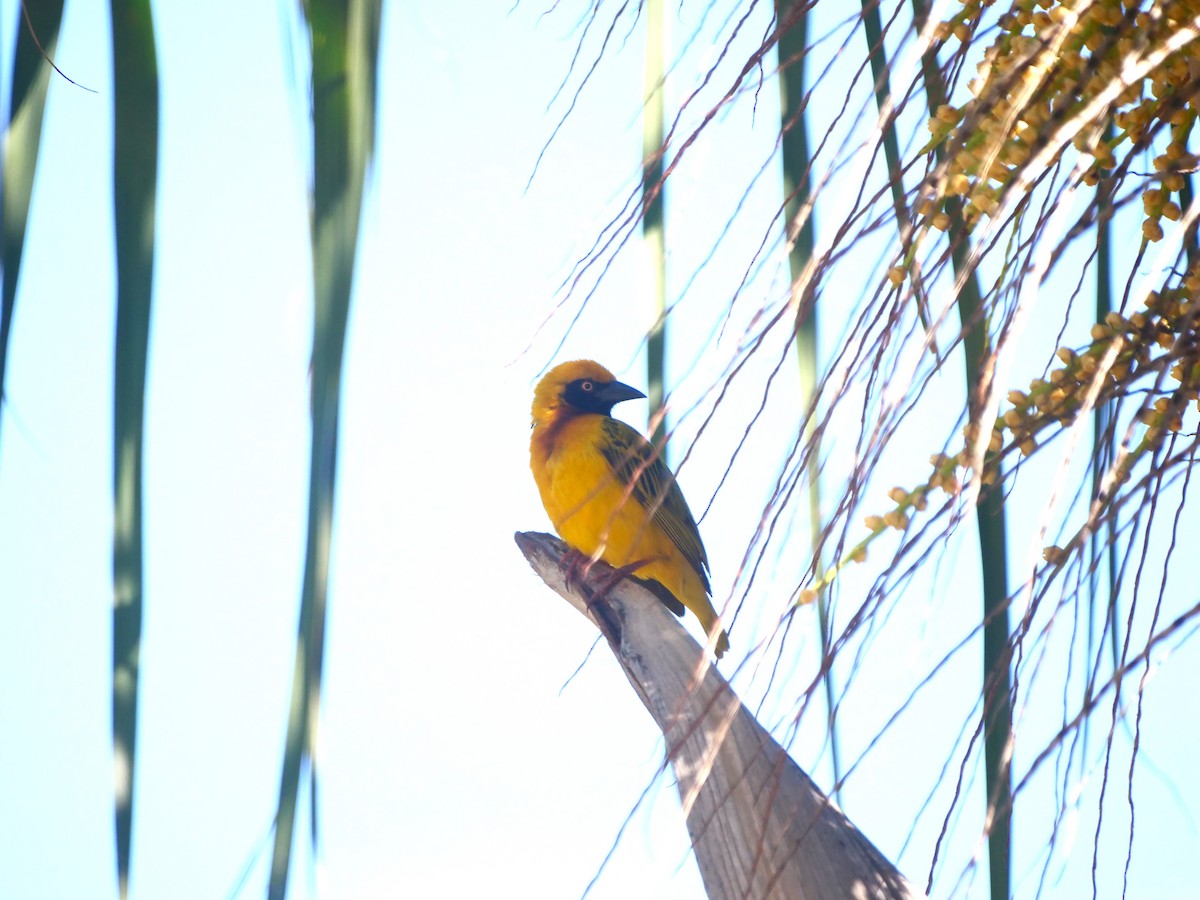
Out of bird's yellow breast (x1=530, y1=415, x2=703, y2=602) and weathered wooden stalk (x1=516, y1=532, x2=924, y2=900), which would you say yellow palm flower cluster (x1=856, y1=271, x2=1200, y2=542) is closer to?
weathered wooden stalk (x1=516, y1=532, x2=924, y2=900)

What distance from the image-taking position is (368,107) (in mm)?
667

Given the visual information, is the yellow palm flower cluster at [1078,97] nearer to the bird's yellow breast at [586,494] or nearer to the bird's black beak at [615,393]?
the bird's yellow breast at [586,494]

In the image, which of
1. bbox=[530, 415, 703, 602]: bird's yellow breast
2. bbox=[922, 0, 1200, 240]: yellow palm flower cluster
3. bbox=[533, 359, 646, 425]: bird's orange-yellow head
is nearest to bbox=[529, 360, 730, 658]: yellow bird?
bbox=[530, 415, 703, 602]: bird's yellow breast

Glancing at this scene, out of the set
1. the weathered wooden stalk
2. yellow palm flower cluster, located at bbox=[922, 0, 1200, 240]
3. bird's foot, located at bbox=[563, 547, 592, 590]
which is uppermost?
bird's foot, located at bbox=[563, 547, 592, 590]

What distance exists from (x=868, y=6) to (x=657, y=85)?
0.87 feet

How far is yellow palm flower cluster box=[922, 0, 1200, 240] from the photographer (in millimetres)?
719

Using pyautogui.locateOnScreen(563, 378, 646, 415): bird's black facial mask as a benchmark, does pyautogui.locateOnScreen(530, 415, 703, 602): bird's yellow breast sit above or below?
below

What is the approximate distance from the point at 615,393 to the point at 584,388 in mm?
122

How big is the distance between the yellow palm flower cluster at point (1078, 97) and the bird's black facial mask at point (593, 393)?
3528 millimetres

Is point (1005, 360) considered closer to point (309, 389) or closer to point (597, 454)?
point (309, 389)

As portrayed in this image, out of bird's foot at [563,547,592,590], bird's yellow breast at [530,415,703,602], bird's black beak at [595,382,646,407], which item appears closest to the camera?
bird's foot at [563,547,592,590]

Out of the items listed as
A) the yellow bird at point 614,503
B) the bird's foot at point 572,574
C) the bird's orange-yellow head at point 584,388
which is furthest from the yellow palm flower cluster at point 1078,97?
the bird's orange-yellow head at point 584,388

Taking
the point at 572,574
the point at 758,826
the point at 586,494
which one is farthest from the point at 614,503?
the point at 758,826

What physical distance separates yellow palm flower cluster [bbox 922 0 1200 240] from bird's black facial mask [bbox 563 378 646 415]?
353cm
